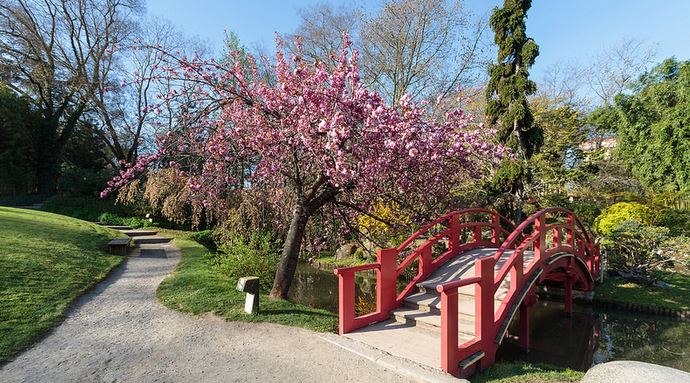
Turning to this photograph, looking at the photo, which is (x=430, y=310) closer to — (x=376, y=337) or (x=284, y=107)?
(x=376, y=337)

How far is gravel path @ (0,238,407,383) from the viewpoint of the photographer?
348cm

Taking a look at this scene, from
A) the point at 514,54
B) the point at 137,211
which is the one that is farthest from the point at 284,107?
the point at 137,211

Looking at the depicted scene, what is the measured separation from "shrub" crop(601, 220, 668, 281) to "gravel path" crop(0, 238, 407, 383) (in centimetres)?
970

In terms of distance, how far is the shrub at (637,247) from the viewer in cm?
951

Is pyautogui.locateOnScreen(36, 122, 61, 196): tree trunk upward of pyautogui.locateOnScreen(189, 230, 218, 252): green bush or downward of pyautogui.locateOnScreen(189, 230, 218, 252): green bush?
upward

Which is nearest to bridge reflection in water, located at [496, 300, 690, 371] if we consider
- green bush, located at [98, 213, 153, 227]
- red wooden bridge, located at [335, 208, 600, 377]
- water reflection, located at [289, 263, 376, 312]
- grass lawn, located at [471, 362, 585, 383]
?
red wooden bridge, located at [335, 208, 600, 377]

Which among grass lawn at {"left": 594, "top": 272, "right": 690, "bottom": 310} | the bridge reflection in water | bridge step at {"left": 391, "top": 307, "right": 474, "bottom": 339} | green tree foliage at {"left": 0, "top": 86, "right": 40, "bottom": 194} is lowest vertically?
the bridge reflection in water

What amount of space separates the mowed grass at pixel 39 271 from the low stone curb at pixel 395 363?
353cm

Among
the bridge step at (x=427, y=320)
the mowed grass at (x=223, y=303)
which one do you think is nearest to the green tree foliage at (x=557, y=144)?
the bridge step at (x=427, y=320)

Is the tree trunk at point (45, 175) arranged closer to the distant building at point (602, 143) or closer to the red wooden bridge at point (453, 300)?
the red wooden bridge at point (453, 300)

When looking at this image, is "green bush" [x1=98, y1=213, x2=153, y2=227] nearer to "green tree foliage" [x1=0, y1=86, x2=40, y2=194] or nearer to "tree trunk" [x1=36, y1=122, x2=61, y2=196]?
"green tree foliage" [x1=0, y1=86, x2=40, y2=194]

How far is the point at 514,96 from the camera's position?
11844 millimetres

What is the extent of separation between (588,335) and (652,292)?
3409mm

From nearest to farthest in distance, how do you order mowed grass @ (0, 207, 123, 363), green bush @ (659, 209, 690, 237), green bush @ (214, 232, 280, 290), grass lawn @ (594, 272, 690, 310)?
mowed grass @ (0, 207, 123, 363)
green bush @ (214, 232, 280, 290)
grass lawn @ (594, 272, 690, 310)
green bush @ (659, 209, 690, 237)
